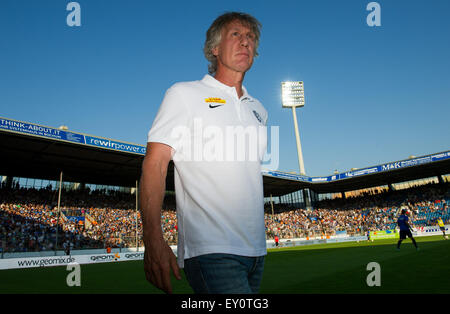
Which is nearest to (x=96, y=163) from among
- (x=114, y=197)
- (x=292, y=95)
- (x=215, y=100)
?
(x=114, y=197)

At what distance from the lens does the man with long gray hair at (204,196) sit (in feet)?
5.32

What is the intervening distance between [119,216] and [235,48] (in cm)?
3483

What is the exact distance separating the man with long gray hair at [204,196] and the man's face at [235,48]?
22cm

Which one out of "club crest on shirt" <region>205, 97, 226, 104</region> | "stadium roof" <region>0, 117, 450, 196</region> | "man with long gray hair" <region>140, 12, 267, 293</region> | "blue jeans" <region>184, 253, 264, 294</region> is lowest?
"blue jeans" <region>184, 253, 264, 294</region>

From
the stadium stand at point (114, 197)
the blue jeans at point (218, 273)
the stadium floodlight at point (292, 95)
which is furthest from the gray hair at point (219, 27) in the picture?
the stadium floodlight at point (292, 95)

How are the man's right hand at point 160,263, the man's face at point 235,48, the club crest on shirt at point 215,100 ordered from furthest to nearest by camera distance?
1. the man's face at point 235,48
2. the club crest on shirt at point 215,100
3. the man's right hand at point 160,263

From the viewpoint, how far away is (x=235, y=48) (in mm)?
2195

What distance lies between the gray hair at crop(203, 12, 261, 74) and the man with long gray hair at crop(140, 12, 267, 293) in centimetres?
38

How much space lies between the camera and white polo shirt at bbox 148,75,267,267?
1718 millimetres

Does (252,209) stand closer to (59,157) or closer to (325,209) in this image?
(59,157)

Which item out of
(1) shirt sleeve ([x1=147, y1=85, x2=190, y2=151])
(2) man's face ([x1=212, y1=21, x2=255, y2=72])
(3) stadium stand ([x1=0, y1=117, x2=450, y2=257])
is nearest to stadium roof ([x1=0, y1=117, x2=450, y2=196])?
(3) stadium stand ([x1=0, y1=117, x2=450, y2=257])

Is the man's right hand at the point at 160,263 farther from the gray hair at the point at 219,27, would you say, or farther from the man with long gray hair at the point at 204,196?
the gray hair at the point at 219,27

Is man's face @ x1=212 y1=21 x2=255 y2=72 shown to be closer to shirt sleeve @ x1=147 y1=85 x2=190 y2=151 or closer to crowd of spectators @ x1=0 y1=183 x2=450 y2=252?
shirt sleeve @ x1=147 y1=85 x2=190 y2=151

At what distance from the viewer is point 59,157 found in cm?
3028
